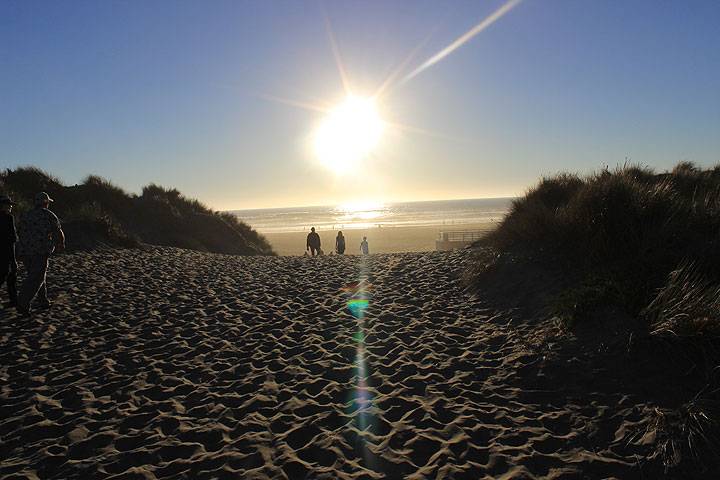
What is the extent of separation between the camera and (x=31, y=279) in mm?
7918

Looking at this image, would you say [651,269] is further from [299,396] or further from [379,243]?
[379,243]

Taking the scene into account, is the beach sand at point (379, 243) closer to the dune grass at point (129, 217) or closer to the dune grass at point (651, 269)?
the dune grass at point (129, 217)

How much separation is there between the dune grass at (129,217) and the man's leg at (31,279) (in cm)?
816

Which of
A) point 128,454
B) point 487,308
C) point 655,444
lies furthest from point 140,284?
point 655,444

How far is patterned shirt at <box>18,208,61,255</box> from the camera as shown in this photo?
7.92 meters

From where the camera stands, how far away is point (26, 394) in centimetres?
512

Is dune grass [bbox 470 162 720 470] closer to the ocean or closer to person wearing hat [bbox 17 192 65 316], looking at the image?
person wearing hat [bbox 17 192 65 316]

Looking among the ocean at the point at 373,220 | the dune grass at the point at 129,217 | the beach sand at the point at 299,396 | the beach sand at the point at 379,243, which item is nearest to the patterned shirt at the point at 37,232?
the beach sand at the point at 299,396

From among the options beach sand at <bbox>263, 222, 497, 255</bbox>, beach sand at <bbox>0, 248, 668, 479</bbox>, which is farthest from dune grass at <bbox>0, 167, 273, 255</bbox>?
beach sand at <bbox>0, 248, 668, 479</bbox>

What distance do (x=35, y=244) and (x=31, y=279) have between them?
2.23 ft

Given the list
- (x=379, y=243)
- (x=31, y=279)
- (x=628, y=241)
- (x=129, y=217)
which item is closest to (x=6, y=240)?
(x=31, y=279)

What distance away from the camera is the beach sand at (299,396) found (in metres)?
3.85

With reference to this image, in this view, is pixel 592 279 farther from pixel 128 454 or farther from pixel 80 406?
pixel 80 406

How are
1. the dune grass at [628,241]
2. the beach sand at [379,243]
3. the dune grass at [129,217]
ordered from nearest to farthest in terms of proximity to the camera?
the dune grass at [628,241], the dune grass at [129,217], the beach sand at [379,243]
